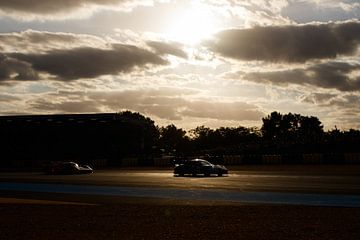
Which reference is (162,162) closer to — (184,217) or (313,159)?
(313,159)

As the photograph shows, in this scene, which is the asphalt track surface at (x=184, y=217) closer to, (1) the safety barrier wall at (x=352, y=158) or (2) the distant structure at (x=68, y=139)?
(1) the safety barrier wall at (x=352, y=158)

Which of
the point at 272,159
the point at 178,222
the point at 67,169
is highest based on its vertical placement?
the point at 272,159

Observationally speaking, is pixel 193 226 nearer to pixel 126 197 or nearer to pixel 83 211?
pixel 83 211

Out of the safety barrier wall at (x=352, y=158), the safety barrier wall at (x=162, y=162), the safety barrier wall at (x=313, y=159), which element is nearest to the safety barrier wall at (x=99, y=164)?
the safety barrier wall at (x=162, y=162)

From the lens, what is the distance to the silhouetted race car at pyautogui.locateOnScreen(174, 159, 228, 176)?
36188mm

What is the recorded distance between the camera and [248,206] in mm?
16422

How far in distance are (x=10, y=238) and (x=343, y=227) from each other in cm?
702

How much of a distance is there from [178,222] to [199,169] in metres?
23.8

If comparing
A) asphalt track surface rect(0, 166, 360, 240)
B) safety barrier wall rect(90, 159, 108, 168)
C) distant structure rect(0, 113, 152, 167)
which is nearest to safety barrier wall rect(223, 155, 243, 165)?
safety barrier wall rect(90, 159, 108, 168)

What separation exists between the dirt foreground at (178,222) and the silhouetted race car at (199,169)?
1891 cm

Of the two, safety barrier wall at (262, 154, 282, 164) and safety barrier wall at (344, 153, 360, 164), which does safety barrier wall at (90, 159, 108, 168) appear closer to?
safety barrier wall at (262, 154, 282, 164)

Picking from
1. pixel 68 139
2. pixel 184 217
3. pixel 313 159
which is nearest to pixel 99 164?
pixel 313 159

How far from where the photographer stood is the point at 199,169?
36812mm

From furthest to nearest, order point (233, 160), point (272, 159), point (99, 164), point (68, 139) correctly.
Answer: point (68, 139)
point (99, 164)
point (233, 160)
point (272, 159)
